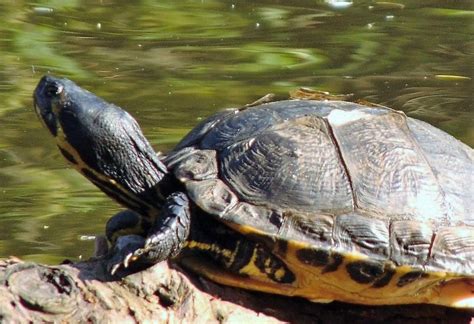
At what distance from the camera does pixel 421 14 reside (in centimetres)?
967

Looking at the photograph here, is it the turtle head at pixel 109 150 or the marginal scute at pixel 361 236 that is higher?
the turtle head at pixel 109 150

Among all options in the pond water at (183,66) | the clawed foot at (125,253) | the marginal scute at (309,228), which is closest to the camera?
the clawed foot at (125,253)

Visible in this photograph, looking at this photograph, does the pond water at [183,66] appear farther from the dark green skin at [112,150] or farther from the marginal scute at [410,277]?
the marginal scute at [410,277]

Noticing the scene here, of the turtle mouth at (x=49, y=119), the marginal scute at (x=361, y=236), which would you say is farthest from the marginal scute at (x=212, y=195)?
the turtle mouth at (x=49, y=119)

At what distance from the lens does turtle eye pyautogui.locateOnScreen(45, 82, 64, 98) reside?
11.9ft

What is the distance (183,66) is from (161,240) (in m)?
4.80

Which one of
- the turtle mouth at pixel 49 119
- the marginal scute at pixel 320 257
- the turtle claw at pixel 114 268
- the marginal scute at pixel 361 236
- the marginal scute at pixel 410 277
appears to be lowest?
the marginal scute at pixel 410 277

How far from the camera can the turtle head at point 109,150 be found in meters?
3.53

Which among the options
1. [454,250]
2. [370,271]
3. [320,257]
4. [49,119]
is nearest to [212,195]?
[320,257]

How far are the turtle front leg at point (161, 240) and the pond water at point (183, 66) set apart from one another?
169 cm

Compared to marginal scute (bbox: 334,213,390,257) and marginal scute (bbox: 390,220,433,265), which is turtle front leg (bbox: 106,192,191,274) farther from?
marginal scute (bbox: 390,220,433,265)

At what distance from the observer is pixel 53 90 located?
3.64m

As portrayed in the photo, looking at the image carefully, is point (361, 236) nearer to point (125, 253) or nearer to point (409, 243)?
point (409, 243)

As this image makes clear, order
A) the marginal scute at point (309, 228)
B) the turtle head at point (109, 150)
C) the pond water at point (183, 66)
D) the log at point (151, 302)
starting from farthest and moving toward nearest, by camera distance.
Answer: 1. the pond water at point (183, 66)
2. the turtle head at point (109, 150)
3. the marginal scute at point (309, 228)
4. the log at point (151, 302)
